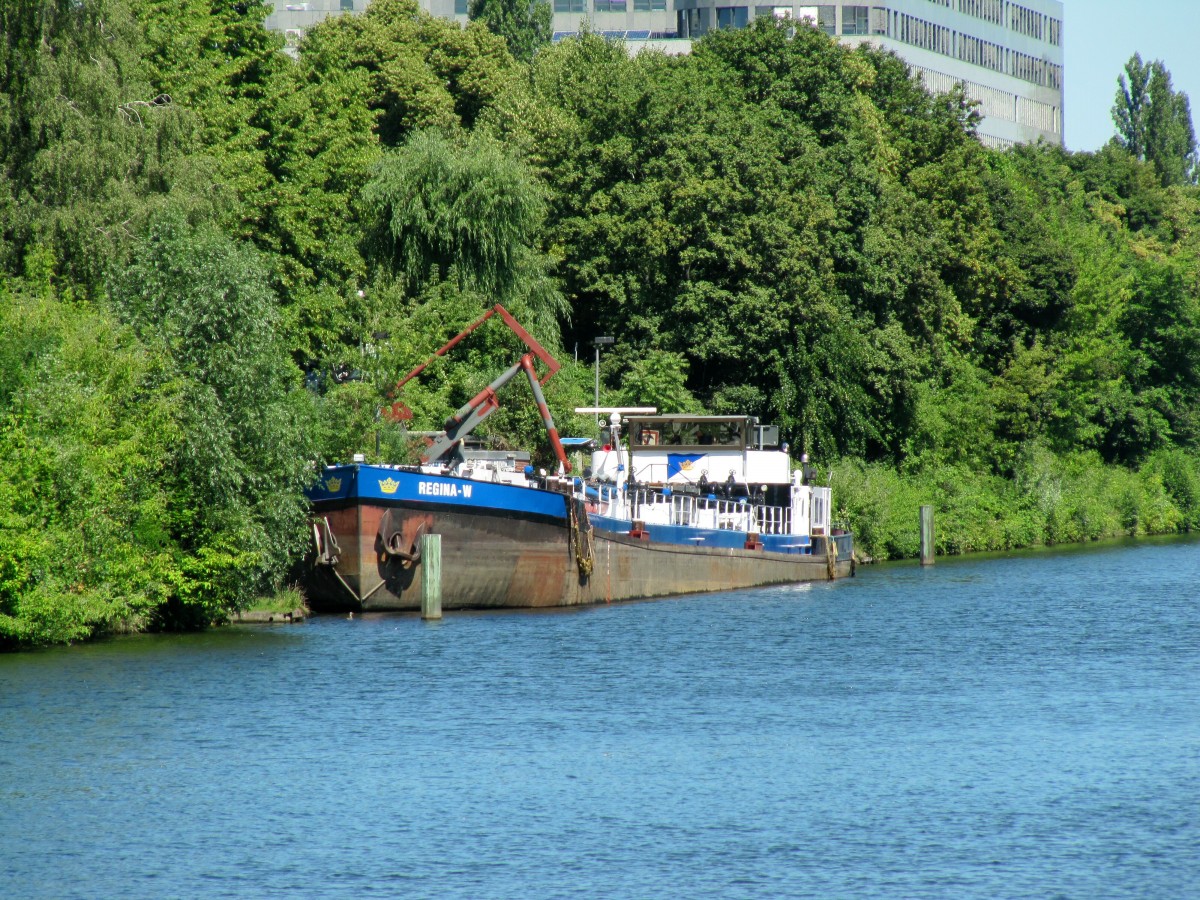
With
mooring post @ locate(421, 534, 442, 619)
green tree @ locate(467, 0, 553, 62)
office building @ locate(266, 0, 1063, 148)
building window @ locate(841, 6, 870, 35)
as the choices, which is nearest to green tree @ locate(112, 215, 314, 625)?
mooring post @ locate(421, 534, 442, 619)

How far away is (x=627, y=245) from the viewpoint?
66.6 metres

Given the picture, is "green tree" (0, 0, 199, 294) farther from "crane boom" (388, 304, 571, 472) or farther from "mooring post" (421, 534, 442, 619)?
"mooring post" (421, 534, 442, 619)

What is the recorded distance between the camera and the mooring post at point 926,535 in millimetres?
67688

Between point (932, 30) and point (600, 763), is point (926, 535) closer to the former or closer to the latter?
point (600, 763)

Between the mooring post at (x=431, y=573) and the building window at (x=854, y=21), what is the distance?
8417 cm

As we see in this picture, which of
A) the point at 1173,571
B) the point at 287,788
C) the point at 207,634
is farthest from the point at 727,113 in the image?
the point at 287,788

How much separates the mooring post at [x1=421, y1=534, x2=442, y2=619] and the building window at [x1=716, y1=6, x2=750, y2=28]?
85.3 meters

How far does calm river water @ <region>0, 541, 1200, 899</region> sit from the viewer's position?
2197cm

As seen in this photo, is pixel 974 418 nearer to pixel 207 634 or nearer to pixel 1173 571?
pixel 1173 571

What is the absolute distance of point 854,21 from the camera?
391 feet

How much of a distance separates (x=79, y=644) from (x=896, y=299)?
43454mm

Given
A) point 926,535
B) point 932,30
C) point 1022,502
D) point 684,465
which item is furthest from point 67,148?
point 932,30

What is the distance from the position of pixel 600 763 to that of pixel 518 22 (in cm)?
8718

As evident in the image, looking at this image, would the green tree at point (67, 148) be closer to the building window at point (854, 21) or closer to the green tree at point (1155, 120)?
the building window at point (854, 21)
